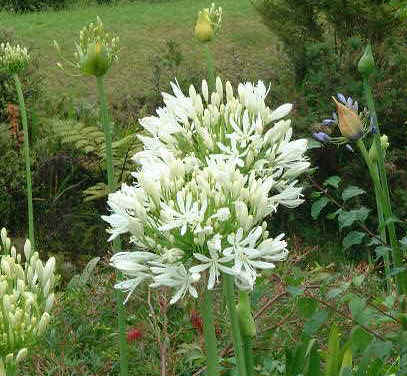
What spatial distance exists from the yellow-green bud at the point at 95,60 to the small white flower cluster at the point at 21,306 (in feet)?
2.71

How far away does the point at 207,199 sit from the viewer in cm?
158

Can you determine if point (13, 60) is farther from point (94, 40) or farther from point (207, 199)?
point (207, 199)

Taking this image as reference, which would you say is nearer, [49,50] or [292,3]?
[292,3]

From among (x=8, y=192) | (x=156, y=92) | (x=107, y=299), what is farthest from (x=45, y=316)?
(x=156, y=92)

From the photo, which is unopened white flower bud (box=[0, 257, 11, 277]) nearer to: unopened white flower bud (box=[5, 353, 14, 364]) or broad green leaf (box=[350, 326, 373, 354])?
unopened white flower bud (box=[5, 353, 14, 364])

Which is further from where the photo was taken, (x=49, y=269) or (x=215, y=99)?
(x=215, y=99)

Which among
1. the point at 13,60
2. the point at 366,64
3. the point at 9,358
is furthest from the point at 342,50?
the point at 9,358

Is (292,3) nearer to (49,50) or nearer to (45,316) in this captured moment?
(49,50)

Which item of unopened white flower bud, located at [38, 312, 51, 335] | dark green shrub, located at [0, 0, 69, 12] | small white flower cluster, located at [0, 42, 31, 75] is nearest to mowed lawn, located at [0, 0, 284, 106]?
dark green shrub, located at [0, 0, 69, 12]

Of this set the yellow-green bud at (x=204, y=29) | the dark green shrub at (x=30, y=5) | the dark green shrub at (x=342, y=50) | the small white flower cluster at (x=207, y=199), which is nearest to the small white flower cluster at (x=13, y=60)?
the yellow-green bud at (x=204, y=29)

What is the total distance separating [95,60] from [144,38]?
12868 millimetres

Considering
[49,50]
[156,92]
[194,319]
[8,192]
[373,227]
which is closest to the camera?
[194,319]

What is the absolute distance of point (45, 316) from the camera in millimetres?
1529

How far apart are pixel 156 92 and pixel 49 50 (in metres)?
5.55
